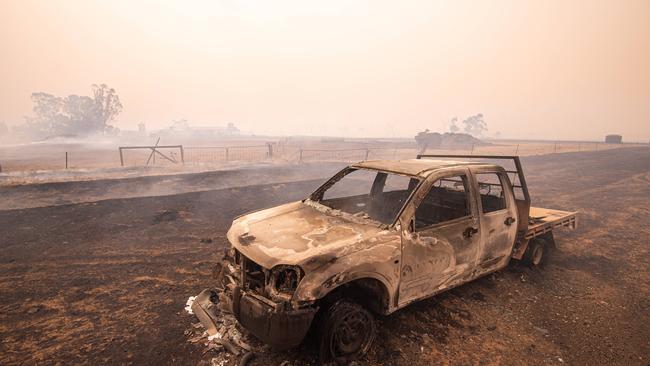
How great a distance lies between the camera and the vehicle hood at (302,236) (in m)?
2.84

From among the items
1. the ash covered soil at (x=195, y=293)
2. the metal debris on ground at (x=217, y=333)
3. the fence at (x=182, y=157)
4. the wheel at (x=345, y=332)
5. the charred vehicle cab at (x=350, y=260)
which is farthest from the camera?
the fence at (x=182, y=157)

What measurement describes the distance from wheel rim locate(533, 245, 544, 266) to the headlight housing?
15.1ft

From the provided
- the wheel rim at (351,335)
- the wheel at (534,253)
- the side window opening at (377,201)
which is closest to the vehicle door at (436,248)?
the wheel rim at (351,335)

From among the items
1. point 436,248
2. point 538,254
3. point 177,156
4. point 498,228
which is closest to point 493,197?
point 498,228

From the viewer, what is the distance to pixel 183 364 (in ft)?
10.3

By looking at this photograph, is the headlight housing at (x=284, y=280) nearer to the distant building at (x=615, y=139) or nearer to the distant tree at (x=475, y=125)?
the distant building at (x=615, y=139)

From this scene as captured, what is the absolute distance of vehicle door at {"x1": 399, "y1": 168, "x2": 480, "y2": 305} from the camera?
334 cm

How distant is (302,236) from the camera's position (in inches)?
127

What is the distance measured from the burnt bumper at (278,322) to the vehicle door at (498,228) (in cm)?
257

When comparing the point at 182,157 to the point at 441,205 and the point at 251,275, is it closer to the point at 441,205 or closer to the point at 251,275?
the point at 441,205

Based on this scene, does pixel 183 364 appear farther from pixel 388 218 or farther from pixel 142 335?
pixel 388 218

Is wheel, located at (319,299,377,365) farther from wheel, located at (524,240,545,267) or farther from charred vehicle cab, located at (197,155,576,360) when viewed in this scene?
wheel, located at (524,240,545,267)

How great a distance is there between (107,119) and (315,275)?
286 ft

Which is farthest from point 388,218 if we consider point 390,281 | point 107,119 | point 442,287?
point 107,119
